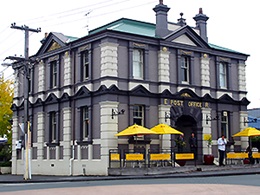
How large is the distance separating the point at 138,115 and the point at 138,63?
11.0ft

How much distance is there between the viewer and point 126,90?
99.7 feet

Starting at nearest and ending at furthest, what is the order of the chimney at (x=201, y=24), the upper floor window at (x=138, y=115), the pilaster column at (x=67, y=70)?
the upper floor window at (x=138, y=115) → the pilaster column at (x=67, y=70) → the chimney at (x=201, y=24)

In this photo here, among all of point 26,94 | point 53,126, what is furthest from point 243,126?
point 26,94

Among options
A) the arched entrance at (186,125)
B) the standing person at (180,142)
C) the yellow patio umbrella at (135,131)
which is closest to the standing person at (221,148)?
the standing person at (180,142)

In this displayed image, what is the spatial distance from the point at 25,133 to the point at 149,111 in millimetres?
7857

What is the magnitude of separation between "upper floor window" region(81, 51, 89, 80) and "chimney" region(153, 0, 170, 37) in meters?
5.01

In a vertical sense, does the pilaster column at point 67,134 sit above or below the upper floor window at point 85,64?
below

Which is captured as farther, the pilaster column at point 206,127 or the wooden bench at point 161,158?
the pilaster column at point 206,127

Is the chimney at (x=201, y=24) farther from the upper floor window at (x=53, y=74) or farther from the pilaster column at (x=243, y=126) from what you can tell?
the upper floor window at (x=53, y=74)

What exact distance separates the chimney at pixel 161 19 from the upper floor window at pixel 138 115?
5.35 meters

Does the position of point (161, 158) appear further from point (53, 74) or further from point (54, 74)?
point (53, 74)

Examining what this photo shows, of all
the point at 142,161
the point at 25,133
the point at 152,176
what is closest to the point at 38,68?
the point at 25,133

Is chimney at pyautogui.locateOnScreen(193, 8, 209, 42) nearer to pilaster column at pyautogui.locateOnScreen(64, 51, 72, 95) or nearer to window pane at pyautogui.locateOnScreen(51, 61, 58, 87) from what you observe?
pilaster column at pyautogui.locateOnScreen(64, 51, 72, 95)

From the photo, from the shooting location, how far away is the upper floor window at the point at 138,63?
3144 centimetres
